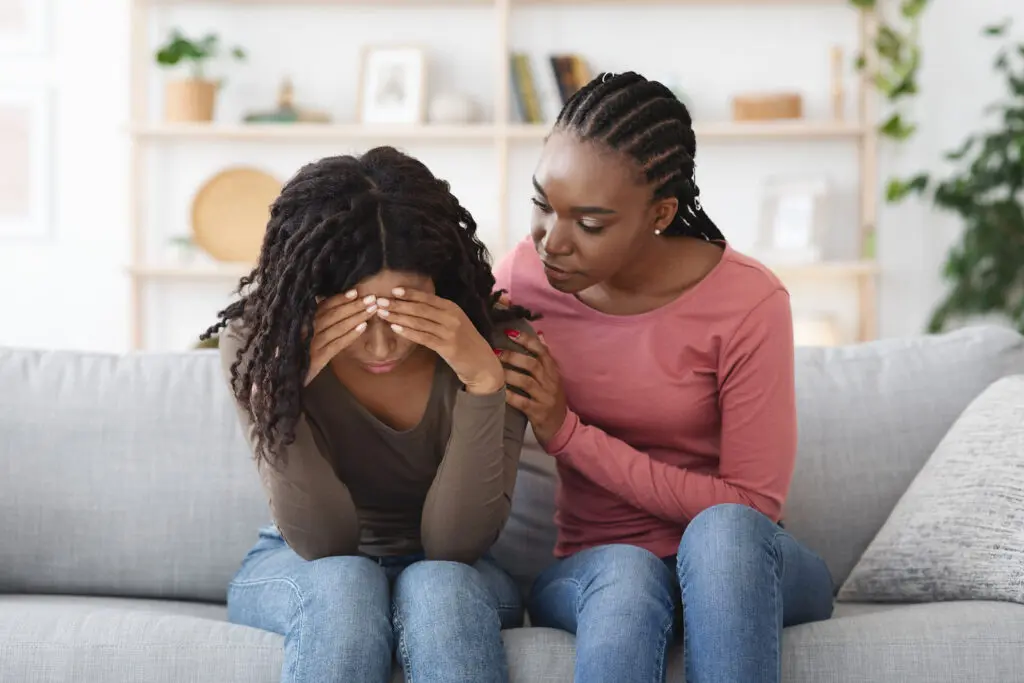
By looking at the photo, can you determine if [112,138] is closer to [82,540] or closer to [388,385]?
[82,540]

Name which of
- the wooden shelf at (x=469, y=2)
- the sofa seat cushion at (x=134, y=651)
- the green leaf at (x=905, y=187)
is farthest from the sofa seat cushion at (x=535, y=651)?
the wooden shelf at (x=469, y=2)

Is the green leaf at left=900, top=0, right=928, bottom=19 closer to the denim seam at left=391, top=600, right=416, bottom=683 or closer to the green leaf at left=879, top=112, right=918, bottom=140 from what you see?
the green leaf at left=879, top=112, right=918, bottom=140

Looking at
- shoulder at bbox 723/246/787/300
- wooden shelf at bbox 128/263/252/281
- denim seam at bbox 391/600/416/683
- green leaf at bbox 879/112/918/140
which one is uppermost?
green leaf at bbox 879/112/918/140

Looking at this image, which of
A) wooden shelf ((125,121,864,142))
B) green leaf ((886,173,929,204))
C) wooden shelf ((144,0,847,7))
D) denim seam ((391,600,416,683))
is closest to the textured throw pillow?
denim seam ((391,600,416,683))

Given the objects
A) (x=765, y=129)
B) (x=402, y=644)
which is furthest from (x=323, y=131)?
(x=402, y=644)

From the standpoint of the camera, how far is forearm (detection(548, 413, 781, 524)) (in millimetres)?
1521

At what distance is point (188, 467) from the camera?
1.81 metres

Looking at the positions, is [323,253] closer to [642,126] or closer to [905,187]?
[642,126]

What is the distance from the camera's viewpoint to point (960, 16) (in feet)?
12.9

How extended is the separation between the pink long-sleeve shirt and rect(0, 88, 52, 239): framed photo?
10.7 feet

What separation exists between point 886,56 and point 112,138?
277cm

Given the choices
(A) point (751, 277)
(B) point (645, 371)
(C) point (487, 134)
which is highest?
(C) point (487, 134)

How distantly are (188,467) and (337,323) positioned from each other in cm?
54

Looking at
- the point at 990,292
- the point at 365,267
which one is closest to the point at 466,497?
the point at 365,267
